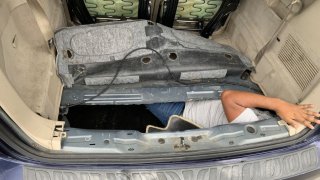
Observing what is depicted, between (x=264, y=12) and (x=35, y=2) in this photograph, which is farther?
(x=264, y=12)

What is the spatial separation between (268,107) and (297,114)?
0.17 m

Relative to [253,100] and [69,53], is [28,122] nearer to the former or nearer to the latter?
[69,53]

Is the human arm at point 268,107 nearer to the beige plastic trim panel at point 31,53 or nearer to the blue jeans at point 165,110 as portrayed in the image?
the blue jeans at point 165,110

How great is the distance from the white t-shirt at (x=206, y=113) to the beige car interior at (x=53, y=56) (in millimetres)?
Answer: 351

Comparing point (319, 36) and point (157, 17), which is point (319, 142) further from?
point (157, 17)

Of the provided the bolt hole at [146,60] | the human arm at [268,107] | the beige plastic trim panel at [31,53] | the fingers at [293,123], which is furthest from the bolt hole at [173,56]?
the fingers at [293,123]

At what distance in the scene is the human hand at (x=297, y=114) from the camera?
5.25ft

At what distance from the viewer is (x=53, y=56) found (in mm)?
2018

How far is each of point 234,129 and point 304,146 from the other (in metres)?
0.30

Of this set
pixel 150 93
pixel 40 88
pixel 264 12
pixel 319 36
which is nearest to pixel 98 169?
pixel 40 88

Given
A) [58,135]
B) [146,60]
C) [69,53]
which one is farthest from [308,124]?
[69,53]

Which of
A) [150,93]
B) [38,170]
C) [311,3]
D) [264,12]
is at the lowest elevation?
[150,93]

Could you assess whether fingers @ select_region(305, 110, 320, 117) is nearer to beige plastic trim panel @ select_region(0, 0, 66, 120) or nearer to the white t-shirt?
the white t-shirt

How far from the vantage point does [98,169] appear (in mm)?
1406
